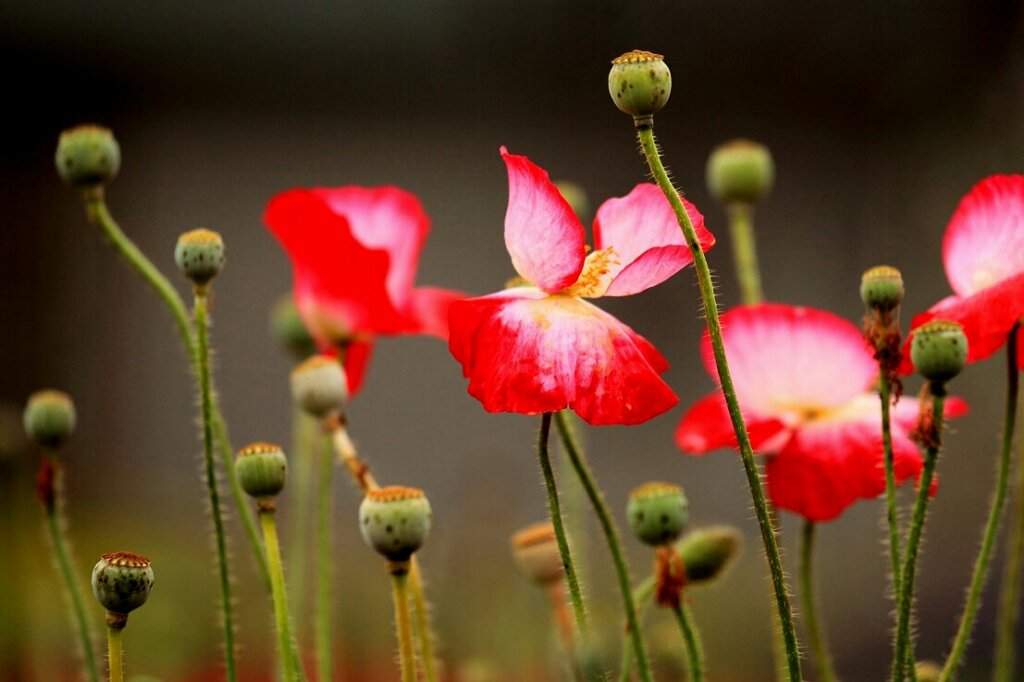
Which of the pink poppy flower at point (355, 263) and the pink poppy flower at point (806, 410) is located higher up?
the pink poppy flower at point (355, 263)

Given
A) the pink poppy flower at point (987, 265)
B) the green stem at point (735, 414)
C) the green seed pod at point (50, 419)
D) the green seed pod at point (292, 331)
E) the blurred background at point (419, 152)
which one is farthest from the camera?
the blurred background at point (419, 152)

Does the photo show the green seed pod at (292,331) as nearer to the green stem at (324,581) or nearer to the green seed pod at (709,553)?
the green stem at (324,581)

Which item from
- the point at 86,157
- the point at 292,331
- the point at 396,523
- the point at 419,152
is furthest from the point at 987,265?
the point at 419,152

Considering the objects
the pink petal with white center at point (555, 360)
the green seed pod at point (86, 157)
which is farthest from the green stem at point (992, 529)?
the green seed pod at point (86, 157)

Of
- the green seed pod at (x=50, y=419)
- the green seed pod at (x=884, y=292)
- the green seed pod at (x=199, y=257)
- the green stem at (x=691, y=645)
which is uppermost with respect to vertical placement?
the green seed pod at (x=199, y=257)

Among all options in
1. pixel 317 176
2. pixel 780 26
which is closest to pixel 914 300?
pixel 780 26

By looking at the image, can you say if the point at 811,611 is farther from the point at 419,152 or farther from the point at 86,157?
the point at 419,152

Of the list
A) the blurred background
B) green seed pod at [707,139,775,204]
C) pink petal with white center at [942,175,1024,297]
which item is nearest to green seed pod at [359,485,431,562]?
pink petal with white center at [942,175,1024,297]

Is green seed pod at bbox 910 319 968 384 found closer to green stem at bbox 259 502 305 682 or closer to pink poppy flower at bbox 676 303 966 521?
pink poppy flower at bbox 676 303 966 521
